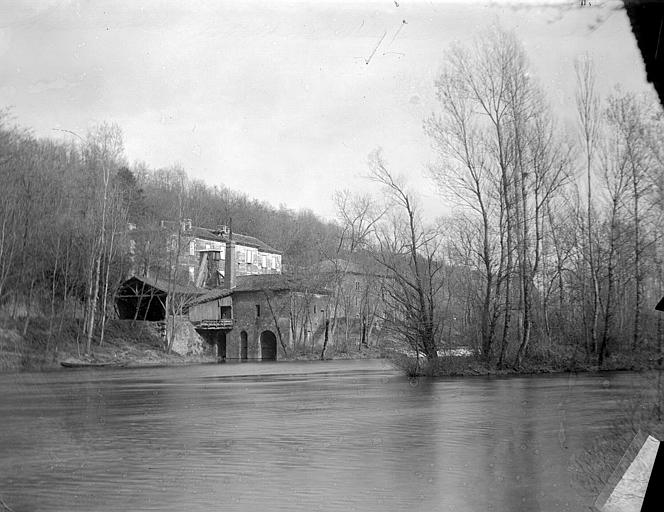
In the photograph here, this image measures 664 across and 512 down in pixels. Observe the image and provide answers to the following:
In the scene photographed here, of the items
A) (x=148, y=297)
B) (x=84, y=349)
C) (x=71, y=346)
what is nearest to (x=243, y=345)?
(x=148, y=297)

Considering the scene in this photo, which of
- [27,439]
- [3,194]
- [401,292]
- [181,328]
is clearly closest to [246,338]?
[181,328]

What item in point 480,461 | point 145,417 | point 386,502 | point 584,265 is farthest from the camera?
point 145,417

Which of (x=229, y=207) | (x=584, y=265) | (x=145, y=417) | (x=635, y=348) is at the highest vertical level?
(x=229, y=207)

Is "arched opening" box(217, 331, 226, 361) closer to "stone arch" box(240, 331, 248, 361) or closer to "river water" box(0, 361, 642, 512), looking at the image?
"stone arch" box(240, 331, 248, 361)

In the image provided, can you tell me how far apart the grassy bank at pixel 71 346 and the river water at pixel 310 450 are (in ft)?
0.84

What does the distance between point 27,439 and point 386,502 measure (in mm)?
3203

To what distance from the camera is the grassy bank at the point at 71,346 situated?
13.7 ft

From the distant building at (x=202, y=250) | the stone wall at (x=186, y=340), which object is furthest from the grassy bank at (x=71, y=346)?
the distant building at (x=202, y=250)

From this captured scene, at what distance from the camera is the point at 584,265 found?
2.33 metres

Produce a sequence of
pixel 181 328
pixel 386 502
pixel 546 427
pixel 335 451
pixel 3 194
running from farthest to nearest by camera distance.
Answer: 1. pixel 181 328
2. pixel 546 427
3. pixel 335 451
4. pixel 3 194
5. pixel 386 502

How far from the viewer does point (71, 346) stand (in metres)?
9.09

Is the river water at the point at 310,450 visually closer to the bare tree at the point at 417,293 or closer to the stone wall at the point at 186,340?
the bare tree at the point at 417,293

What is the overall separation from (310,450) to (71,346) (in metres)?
5.32

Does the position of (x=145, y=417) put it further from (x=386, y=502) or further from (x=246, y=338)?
(x=246, y=338)
